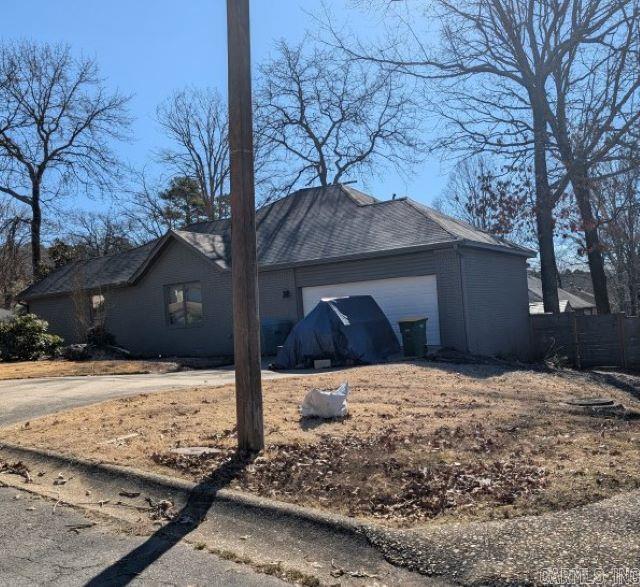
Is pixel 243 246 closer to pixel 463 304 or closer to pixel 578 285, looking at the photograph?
pixel 463 304

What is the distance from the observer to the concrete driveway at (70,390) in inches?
421

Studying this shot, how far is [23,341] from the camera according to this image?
25.1m

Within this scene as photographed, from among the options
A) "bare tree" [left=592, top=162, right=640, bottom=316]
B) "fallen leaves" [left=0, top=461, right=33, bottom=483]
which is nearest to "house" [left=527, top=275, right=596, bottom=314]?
"bare tree" [left=592, top=162, right=640, bottom=316]

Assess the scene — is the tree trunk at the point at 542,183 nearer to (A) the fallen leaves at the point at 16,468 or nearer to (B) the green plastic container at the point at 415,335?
(B) the green plastic container at the point at 415,335

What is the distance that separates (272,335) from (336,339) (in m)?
4.14

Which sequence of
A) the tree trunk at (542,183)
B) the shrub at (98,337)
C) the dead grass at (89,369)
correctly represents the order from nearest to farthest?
the dead grass at (89,369) → the tree trunk at (542,183) → the shrub at (98,337)

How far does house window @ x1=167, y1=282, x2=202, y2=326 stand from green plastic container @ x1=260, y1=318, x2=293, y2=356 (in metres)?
3.79

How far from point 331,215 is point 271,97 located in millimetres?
16275

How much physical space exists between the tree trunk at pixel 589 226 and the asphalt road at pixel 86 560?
15276 mm

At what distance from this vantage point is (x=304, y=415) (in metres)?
8.58

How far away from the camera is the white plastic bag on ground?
8.39 metres

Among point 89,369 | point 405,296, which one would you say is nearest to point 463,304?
point 405,296

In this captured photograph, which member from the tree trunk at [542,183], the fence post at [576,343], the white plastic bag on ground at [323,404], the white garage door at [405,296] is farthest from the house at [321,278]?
the white plastic bag on ground at [323,404]

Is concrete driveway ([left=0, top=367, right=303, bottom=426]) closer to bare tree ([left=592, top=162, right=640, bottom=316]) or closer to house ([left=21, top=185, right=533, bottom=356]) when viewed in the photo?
house ([left=21, top=185, right=533, bottom=356])
